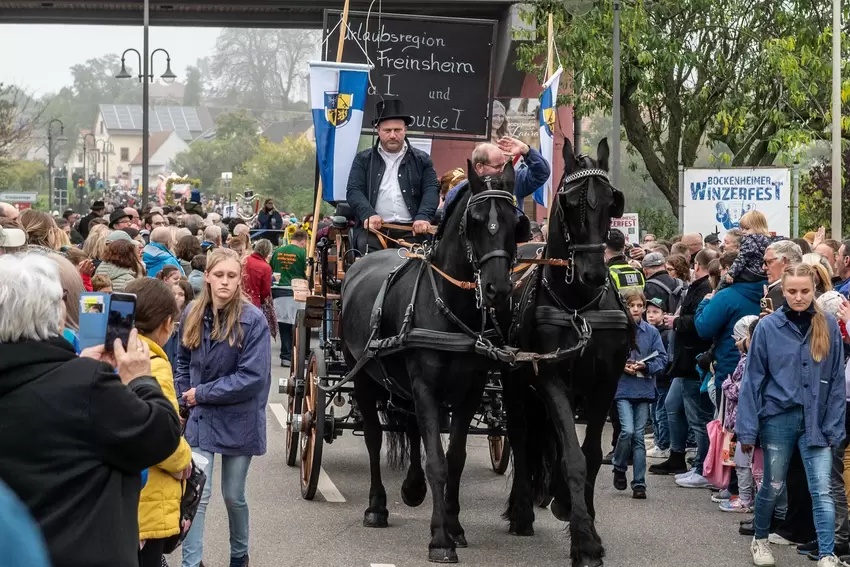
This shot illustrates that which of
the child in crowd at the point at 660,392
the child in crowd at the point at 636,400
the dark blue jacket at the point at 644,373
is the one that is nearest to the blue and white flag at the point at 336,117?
the child in crowd at the point at 636,400

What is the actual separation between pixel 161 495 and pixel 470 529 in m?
4.36

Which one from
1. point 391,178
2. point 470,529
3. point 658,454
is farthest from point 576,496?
point 658,454

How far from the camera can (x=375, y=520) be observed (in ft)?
30.1

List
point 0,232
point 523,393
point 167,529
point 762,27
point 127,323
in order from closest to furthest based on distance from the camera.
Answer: point 127,323 < point 167,529 < point 523,393 < point 0,232 < point 762,27

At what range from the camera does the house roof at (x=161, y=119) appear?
171750mm

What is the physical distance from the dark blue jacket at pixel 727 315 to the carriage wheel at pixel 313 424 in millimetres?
2902

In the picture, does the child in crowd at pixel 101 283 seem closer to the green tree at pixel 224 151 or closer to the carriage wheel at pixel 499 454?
the carriage wheel at pixel 499 454

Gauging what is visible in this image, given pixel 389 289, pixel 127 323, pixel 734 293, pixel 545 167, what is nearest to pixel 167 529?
pixel 127 323

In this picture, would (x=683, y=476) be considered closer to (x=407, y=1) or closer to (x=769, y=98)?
(x=769, y=98)

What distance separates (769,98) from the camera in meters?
26.9

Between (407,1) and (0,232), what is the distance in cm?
2322

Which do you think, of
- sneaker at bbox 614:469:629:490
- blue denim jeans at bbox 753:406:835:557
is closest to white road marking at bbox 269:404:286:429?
sneaker at bbox 614:469:629:490

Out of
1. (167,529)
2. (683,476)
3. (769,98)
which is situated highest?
(769,98)

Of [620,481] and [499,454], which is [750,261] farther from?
[499,454]
